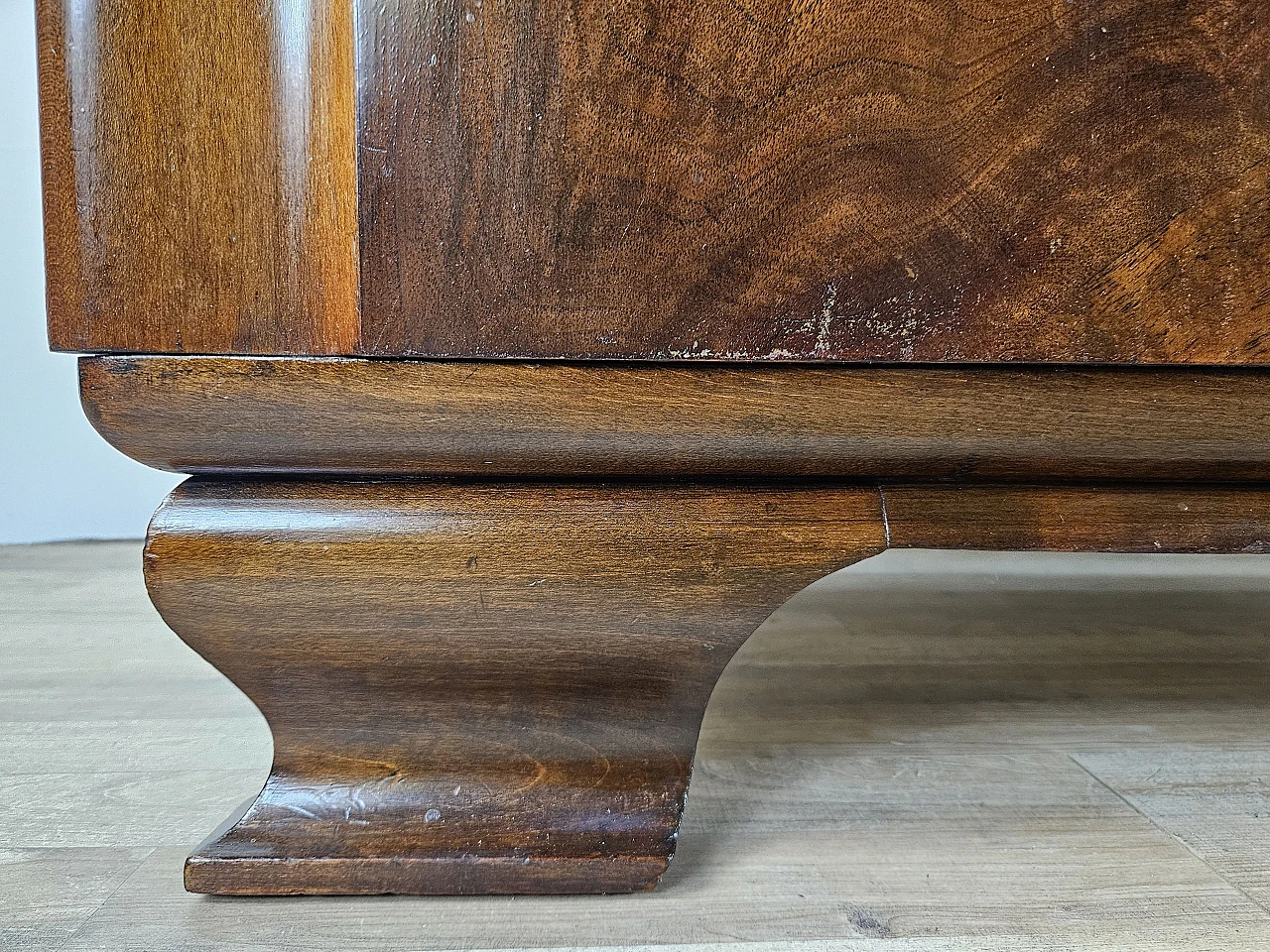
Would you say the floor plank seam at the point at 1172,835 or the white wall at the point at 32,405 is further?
the white wall at the point at 32,405

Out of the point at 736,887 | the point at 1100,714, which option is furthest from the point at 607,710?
the point at 1100,714

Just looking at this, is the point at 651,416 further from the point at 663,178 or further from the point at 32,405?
the point at 32,405

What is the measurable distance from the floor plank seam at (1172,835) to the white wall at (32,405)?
107cm

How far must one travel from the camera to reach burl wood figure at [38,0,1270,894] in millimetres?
298

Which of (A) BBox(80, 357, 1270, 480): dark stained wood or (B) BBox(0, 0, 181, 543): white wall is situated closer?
(A) BBox(80, 357, 1270, 480): dark stained wood

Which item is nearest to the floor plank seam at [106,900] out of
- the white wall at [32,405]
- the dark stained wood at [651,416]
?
the dark stained wood at [651,416]

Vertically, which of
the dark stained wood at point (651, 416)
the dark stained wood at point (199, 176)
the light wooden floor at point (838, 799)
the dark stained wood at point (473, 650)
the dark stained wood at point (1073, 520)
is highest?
the dark stained wood at point (199, 176)

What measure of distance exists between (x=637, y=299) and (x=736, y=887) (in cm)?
21

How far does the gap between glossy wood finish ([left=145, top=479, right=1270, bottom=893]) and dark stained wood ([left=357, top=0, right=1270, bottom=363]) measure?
0.19 feet

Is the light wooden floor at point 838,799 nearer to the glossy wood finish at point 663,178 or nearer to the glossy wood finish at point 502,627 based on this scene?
the glossy wood finish at point 502,627

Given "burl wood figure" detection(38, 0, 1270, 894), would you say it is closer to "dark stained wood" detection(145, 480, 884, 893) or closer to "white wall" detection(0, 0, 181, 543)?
"dark stained wood" detection(145, 480, 884, 893)

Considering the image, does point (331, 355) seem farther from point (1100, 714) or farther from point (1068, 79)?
point (1100, 714)

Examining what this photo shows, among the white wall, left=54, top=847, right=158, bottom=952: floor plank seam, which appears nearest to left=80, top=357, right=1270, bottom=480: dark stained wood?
left=54, top=847, right=158, bottom=952: floor plank seam

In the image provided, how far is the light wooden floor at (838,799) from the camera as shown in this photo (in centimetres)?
32
